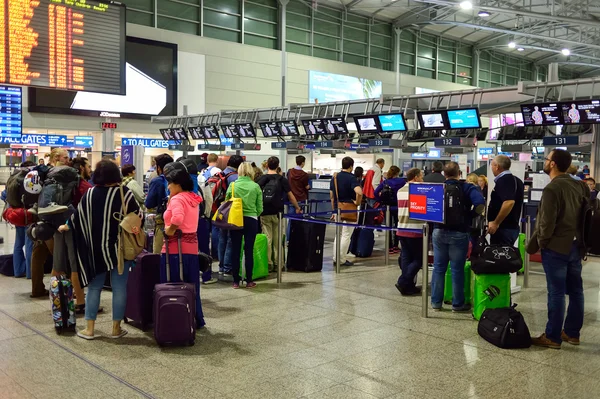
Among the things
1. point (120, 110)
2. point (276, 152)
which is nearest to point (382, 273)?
point (120, 110)

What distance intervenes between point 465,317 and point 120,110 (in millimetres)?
16906

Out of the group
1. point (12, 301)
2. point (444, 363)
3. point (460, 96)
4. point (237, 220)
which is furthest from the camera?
point (460, 96)

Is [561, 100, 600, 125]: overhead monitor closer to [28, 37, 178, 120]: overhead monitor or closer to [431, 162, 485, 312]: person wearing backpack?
[431, 162, 485, 312]: person wearing backpack

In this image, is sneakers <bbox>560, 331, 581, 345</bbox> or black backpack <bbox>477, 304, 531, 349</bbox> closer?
black backpack <bbox>477, 304, 531, 349</bbox>

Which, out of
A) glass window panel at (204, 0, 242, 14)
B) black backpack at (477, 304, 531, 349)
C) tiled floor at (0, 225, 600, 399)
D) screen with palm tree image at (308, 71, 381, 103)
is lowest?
tiled floor at (0, 225, 600, 399)

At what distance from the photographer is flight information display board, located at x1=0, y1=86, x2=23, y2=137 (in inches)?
507

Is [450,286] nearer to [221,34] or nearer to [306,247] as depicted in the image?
[306,247]

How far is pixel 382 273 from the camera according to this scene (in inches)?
338

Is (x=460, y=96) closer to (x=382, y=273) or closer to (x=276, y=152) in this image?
(x=382, y=273)

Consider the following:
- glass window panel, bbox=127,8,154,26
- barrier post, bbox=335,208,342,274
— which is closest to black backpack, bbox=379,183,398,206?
barrier post, bbox=335,208,342,274

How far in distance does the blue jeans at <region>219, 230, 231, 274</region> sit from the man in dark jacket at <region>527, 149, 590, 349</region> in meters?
4.14

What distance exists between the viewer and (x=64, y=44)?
1060 centimetres

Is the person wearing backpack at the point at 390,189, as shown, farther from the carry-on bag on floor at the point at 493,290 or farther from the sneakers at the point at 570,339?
the sneakers at the point at 570,339

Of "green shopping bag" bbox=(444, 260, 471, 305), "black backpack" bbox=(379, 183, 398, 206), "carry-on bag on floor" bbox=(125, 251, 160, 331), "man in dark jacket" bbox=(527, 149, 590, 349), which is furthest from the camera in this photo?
"black backpack" bbox=(379, 183, 398, 206)
